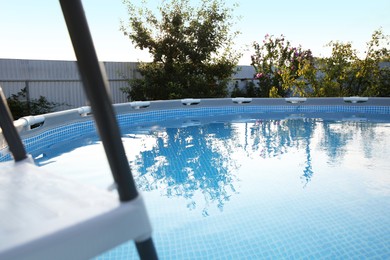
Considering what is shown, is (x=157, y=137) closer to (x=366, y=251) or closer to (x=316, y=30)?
(x=366, y=251)

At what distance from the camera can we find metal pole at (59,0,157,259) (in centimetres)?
47

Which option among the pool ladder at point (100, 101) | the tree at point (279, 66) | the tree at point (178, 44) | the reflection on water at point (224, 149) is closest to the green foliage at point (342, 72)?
the tree at point (279, 66)

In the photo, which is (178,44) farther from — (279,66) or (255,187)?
(255,187)

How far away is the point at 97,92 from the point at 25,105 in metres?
8.71

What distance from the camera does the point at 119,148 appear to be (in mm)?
511

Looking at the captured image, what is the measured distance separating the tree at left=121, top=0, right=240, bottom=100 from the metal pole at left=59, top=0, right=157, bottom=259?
32.2ft

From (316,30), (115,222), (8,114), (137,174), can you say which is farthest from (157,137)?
(316,30)

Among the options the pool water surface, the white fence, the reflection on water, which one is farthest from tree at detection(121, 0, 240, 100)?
the pool water surface

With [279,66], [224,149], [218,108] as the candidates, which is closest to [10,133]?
[224,149]

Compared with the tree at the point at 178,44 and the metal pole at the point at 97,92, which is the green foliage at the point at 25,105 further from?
the metal pole at the point at 97,92

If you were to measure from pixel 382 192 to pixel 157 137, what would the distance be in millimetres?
3778

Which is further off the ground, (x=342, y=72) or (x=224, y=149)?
(x=342, y=72)

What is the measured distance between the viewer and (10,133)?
0.89 m

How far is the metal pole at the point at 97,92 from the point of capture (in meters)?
0.47
